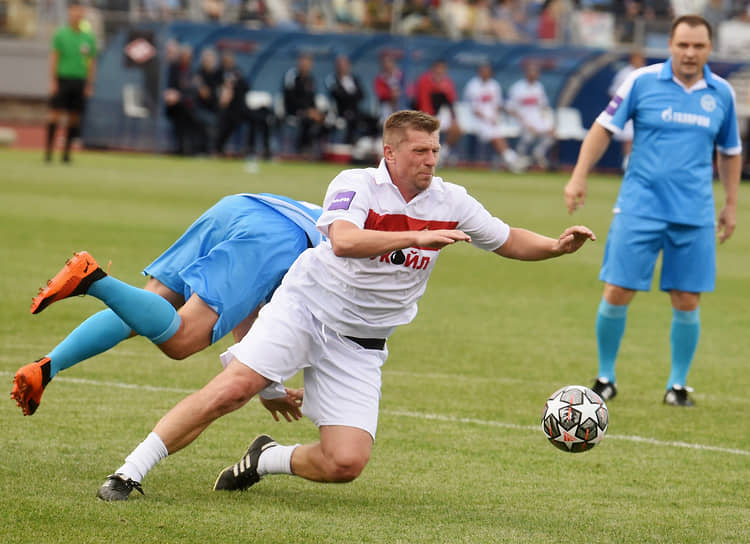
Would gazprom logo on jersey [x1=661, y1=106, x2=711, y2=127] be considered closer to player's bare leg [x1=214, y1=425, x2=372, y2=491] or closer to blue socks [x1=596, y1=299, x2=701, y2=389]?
blue socks [x1=596, y1=299, x2=701, y2=389]

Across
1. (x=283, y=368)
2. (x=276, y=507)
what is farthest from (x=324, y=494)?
(x=283, y=368)

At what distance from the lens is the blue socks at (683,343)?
830cm

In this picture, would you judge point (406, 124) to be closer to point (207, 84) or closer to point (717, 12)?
point (207, 84)

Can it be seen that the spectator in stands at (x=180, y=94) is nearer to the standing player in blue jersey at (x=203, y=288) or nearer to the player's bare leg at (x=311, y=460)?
the standing player in blue jersey at (x=203, y=288)

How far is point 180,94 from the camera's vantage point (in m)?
30.5

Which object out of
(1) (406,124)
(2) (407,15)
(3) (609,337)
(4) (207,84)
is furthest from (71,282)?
(2) (407,15)

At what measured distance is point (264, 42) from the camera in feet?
107

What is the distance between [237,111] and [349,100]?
2.64 m

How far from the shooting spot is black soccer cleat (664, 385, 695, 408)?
26.7 feet

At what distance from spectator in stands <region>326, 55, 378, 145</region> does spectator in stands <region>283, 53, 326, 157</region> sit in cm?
50

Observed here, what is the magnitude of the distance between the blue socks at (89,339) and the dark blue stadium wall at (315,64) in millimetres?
26480

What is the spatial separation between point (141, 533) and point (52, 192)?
15253 millimetres

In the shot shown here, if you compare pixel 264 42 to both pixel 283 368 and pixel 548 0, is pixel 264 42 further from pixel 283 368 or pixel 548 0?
pixel 283 368

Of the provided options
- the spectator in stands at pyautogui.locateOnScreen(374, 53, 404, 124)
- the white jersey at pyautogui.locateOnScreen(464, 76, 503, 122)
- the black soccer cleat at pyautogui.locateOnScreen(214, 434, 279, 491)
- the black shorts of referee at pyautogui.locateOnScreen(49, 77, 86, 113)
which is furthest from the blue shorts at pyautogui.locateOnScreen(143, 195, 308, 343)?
the white jersey at pyautogui.locateOnScreen(464, 76, 503, 122)
